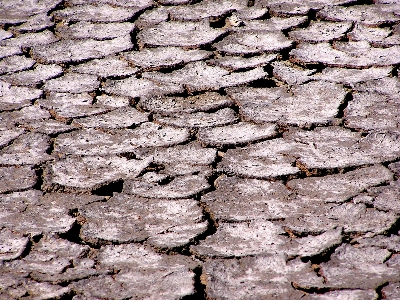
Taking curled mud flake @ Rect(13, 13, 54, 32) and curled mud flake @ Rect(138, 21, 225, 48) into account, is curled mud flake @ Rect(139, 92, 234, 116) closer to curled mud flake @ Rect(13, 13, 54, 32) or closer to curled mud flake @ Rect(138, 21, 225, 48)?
curled mud flake @ Rect(138, 21, 225, 48)

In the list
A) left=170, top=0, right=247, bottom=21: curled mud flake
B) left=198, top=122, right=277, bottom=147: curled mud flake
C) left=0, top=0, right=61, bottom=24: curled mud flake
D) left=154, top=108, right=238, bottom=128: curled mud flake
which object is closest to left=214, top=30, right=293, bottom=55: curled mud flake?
left=170, top=0, right=247, bottom=21: curled mud flake

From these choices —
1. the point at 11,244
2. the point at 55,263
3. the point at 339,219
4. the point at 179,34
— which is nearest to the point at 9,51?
the point at 179,34

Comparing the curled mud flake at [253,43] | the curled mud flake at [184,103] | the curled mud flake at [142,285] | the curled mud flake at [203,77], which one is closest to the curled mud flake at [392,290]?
the curled mud flake at [142,285]

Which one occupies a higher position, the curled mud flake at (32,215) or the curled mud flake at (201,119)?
the curled mud flake at (201,119)

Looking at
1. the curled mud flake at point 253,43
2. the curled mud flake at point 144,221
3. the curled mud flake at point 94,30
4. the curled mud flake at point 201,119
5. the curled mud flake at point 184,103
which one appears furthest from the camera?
the curled mud flake at point 94,30

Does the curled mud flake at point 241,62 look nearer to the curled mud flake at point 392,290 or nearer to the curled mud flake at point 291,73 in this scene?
the curled mud flake at point 291,73

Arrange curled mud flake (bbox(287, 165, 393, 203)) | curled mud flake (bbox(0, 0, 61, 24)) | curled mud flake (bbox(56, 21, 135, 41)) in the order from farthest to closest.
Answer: curled mud flake (bbox(0, 0, 61, 24))
curled mud flake (bbox(56, 21, 135, 41))
curled mud flake (bbox(287, 165, 393, 203))

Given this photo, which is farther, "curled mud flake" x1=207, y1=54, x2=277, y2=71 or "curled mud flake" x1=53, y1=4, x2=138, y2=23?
"curled mud flake" x1=53, y1=4, x2=138, y2=23
